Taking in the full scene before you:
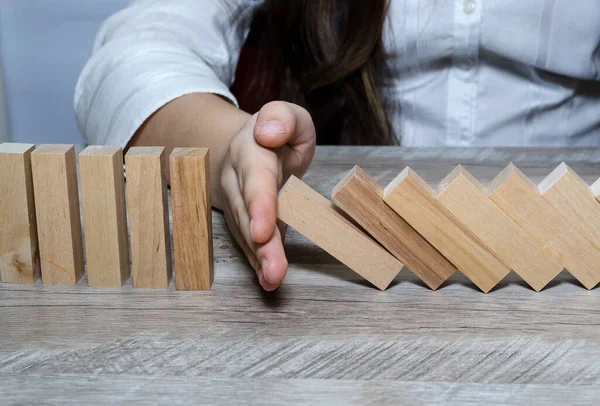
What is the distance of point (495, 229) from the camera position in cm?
61

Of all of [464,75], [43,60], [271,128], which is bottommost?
[43,60]

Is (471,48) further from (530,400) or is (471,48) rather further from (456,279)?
(530,400)

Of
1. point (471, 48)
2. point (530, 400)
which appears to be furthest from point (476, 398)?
point (471, 48)

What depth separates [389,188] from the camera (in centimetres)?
60

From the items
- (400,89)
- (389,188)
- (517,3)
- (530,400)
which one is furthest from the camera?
(400,89)

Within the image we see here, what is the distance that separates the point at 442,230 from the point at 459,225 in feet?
0.05

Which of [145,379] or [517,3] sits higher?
[517,3]

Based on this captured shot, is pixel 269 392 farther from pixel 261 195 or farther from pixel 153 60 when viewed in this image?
pixel 153 60

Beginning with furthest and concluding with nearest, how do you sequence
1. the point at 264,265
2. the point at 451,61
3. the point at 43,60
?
1. the point at 43,60
2. the point at 451,61
3. the point at 264,265

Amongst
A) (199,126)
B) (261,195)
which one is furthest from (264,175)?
(199,126)

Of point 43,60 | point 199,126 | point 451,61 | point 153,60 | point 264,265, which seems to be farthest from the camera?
point 43,60

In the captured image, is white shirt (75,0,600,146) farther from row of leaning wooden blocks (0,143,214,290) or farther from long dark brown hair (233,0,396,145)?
row of leaning wooden blocks (0,143,214,290)

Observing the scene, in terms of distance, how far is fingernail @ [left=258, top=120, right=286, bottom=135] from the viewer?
0.62 metres

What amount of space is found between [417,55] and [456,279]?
0.59 meters
